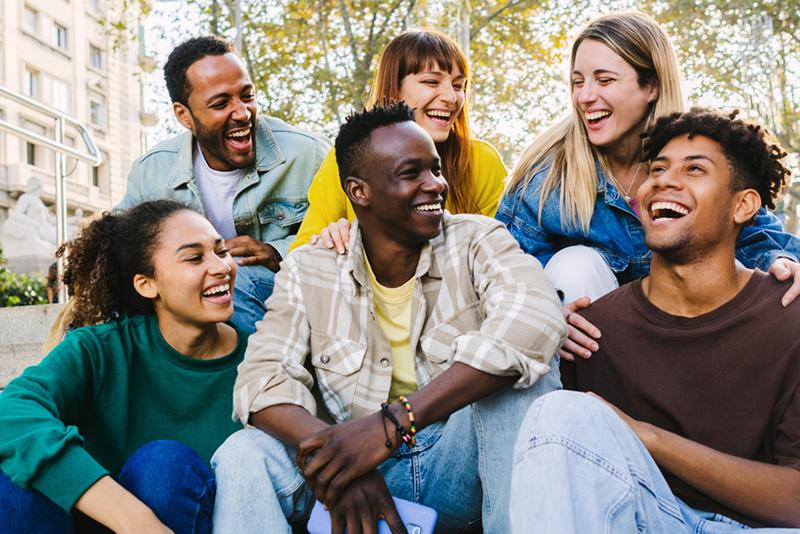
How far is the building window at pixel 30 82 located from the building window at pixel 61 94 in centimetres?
78

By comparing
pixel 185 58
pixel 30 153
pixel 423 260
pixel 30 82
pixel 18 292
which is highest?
pixel 30 82

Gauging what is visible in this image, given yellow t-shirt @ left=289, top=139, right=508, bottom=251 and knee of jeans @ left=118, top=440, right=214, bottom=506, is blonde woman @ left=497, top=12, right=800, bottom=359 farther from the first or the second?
knee of jeans @ left=118, top=440, right=214, bottom=506

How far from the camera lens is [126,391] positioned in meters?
2.92

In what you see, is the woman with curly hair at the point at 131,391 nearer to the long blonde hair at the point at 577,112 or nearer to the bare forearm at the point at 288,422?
the bare forearm at the point at 288,422

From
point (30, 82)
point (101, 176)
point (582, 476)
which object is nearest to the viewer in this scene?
point (582, 476)

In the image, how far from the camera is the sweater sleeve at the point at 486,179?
4.20m

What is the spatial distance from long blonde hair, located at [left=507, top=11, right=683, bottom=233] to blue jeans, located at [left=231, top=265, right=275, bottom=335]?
123 centimetres

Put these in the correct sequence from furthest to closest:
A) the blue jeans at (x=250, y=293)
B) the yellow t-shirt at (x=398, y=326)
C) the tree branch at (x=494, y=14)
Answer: the tree branch at (x=494, y=14) → the blue jeans at (x=250, y=293) → the yellow t-shirt at (x=398, y=326)

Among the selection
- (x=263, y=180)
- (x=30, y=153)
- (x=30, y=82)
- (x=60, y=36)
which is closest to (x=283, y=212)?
(x=263, y=180)

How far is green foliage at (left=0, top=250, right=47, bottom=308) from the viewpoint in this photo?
910 centimetres

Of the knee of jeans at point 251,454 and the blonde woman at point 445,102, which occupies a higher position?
the blonde woman at point 445,102

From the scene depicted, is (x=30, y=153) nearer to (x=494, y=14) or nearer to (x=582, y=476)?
(x=494, y=14)

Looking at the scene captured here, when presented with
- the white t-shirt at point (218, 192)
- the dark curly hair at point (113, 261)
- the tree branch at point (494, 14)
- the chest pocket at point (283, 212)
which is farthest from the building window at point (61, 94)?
the dark curly hair at point (113, 261)

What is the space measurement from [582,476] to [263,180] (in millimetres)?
2745
